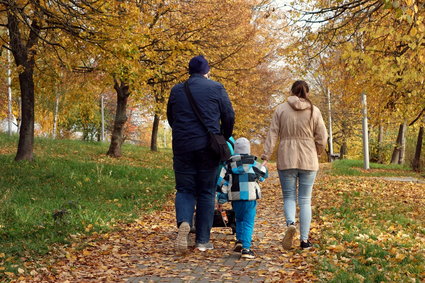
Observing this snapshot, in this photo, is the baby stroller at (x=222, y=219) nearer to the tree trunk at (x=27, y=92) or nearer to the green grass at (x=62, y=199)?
the green grass at (x=62, y=199)

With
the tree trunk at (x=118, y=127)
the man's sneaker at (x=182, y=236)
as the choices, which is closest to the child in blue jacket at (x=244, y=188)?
the man's sneaker at (x=182, y=236)

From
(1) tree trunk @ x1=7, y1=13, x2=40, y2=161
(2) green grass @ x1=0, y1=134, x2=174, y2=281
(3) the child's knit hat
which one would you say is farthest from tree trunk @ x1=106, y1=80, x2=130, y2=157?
(3) the child's knit hat

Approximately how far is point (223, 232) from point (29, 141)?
26.8 ft

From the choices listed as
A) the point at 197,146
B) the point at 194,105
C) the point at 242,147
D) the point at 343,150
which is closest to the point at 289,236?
the point at 242,147

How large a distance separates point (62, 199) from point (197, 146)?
194 inches

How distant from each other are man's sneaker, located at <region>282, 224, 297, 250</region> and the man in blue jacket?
36.2 inches

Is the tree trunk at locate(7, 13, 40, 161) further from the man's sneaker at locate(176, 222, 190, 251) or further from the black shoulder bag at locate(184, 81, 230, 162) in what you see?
the man's sneaker at locate(176, 222, 190, 251)

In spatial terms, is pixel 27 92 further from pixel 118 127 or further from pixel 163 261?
pixel 163 261

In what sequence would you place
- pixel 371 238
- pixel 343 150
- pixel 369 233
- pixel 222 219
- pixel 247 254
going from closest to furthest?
pixel 247 254 < pixel 371 238 < pixel 222 219 < pixel 369 233 < pixel 343 150

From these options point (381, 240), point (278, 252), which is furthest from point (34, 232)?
point (381, 240)

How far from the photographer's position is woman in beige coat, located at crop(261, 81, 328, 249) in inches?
244

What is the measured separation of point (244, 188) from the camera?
19.7ft

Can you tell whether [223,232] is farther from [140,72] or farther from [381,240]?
[140,72]

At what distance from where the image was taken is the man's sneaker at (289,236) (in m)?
6.14
